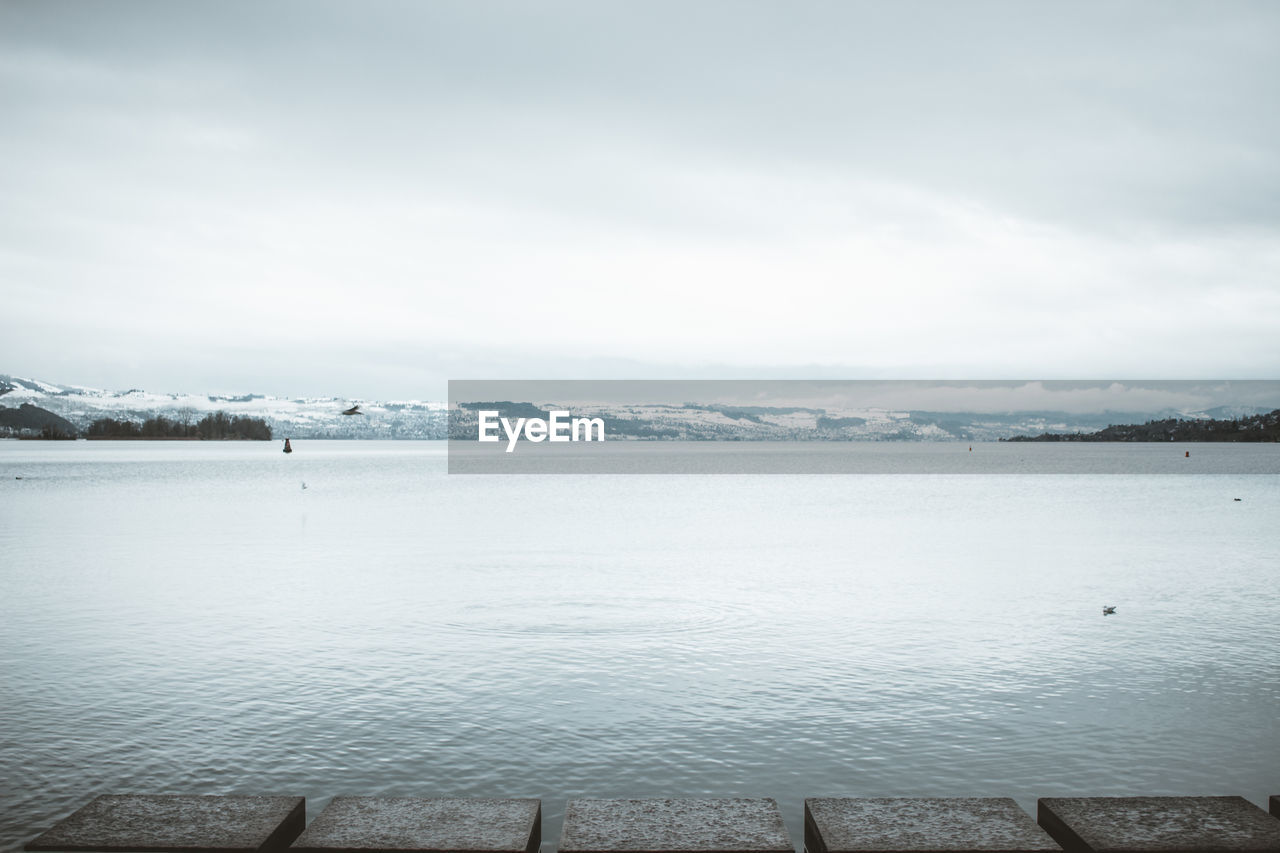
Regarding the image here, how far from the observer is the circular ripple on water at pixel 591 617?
14375 mm

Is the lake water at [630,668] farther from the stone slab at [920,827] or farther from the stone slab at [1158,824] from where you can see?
the stone slab at [1158,824]

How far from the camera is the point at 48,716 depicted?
963cm

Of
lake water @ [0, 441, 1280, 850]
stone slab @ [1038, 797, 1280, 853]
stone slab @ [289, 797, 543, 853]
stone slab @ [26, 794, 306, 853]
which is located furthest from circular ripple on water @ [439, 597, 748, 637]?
stone slab @ [1038, 797, 1280, 853]

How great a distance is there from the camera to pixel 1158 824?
598cm

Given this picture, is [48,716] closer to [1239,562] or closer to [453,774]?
[453,774]

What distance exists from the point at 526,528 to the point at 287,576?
41.1 feet

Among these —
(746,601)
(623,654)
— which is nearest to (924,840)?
(623,654)

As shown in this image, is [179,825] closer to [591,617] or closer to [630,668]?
[630,668]

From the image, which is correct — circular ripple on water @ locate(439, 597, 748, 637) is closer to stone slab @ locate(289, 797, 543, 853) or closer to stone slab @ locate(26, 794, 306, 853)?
stone slab @ locate(289, 797, 543, 853)

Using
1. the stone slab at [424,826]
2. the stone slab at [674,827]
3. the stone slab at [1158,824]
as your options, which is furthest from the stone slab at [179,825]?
the stone slab at [1158,824]

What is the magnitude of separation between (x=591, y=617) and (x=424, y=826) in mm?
9654

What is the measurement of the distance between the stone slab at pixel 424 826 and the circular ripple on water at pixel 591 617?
7.68 m

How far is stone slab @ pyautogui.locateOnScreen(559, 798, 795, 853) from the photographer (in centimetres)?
559

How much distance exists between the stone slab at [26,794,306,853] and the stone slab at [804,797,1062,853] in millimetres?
3212
